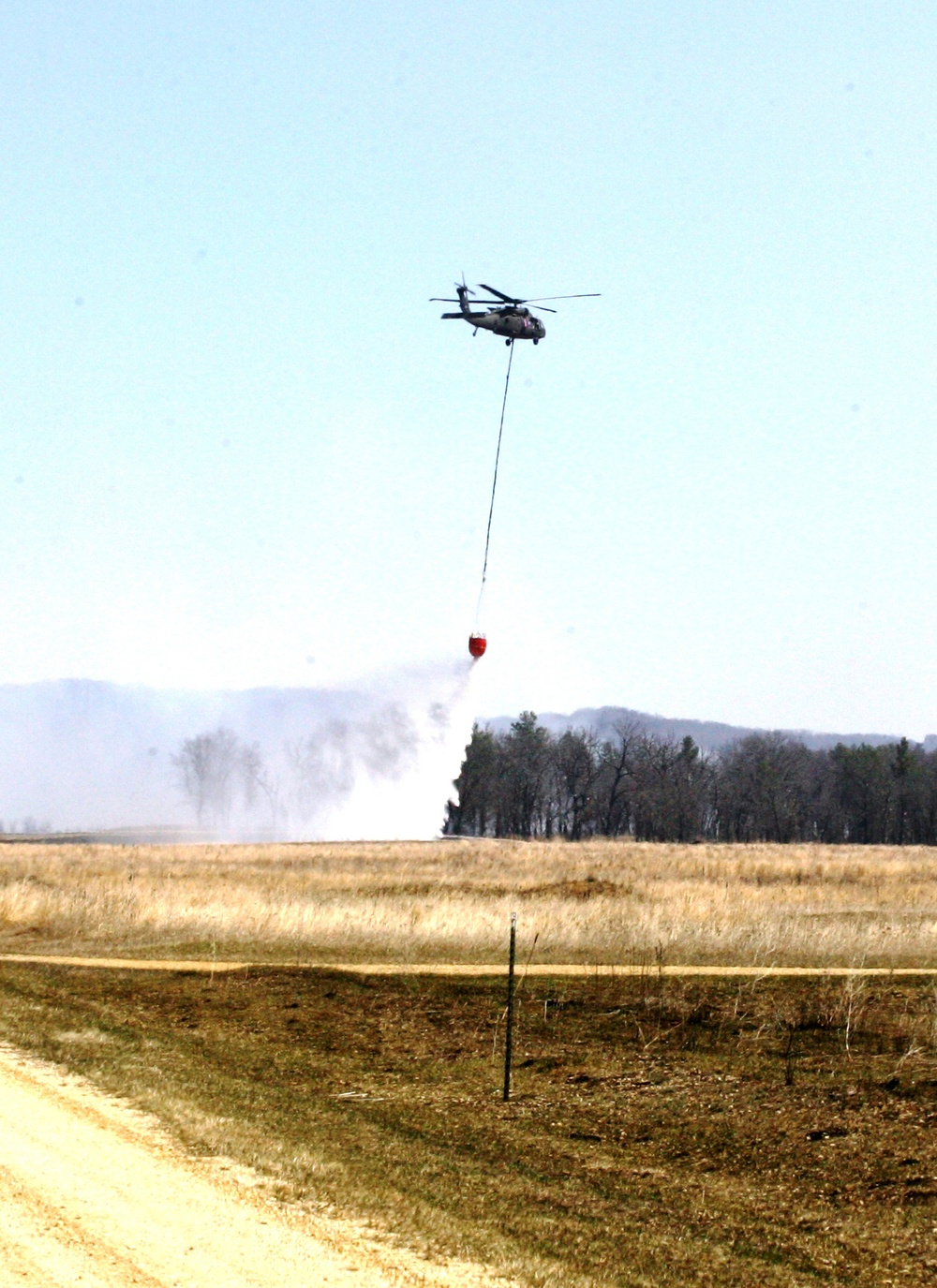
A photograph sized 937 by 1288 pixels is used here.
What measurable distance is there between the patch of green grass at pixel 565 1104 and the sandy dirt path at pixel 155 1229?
0.55 m

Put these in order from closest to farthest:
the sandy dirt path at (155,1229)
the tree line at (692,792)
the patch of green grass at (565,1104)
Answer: the sandy dirt path at (155,1229) → the patch of green grass at (565,1104) → the tree line at (692,792)

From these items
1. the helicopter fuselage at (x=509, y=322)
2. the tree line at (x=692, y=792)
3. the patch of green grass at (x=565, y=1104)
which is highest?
the helicopter fuselage at (x=509, y=322)

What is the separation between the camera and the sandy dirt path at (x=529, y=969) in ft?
75.3

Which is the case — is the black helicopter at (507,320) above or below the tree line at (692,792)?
above

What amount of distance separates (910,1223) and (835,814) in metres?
143

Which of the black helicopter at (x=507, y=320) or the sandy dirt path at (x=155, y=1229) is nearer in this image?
the sandy dirt path at (x=155, y=1229)

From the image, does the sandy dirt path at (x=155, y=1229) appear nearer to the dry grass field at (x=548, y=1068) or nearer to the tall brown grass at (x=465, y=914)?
the dry grass field at (x=548, y=1068)

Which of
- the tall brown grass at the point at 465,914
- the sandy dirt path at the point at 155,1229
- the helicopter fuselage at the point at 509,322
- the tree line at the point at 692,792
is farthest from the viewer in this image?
the tree line at the point at 692,792

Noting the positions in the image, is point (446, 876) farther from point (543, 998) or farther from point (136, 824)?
point (136, 824)

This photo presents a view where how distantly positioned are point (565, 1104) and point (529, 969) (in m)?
6.94

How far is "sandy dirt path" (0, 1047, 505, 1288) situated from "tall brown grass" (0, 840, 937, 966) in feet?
43.6

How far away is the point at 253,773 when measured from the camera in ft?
536

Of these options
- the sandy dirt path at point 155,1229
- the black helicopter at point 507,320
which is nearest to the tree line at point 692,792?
the black helicopter at point 507,320

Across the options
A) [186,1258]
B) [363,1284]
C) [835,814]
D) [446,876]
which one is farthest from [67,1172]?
[835,814]
